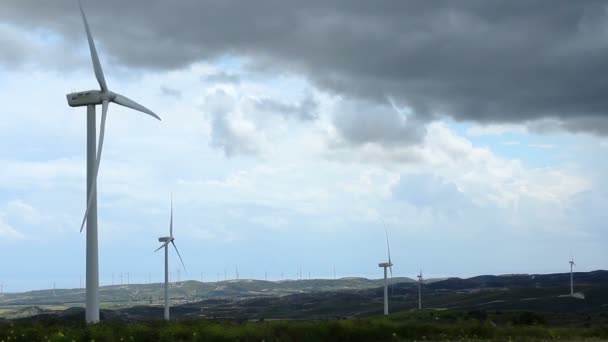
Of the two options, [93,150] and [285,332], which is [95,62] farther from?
[285,332]

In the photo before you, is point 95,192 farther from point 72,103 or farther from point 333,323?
point 333,323

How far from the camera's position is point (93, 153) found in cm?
4956

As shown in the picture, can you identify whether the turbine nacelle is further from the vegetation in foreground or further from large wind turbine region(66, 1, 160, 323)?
the vegetation in foreground

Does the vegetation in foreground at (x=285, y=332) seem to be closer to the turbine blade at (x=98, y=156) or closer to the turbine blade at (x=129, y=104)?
the turbine blade at (x=98, y=156)

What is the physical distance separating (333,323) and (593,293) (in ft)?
551

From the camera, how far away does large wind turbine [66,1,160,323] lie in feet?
152

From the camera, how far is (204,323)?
38.4 metres

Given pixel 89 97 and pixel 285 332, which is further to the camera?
pixel 89 97

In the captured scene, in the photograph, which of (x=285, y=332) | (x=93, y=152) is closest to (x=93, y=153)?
→ (x=93, y=152)

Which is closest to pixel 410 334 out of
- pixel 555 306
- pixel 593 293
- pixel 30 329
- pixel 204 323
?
pixel 204 323

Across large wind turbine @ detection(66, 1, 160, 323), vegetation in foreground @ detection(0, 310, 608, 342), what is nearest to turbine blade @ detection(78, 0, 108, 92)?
large wind turbine @ detection(66, 1, 160, 323)

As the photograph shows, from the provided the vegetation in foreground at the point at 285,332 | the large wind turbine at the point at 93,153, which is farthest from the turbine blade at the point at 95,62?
the vegetation in foreground at the point at 285,332

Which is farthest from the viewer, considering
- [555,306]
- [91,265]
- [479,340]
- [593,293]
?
[593,293]

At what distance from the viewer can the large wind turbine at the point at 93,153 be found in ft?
152
